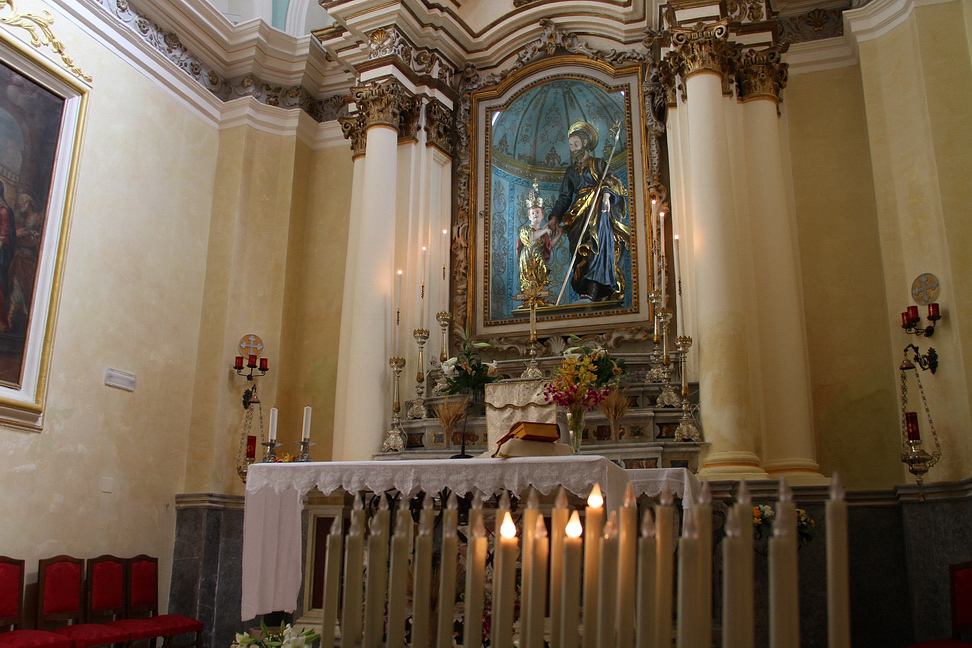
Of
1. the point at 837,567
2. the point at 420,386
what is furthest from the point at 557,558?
the point at 420,386

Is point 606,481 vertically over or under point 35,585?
over

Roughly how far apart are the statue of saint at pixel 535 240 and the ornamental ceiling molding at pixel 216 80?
2754mm

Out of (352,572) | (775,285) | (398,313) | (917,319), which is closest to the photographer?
(352,572)

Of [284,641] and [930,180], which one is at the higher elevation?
[930,180]

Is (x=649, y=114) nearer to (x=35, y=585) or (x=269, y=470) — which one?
(x=269, y=470)

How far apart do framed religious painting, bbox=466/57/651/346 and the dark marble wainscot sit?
3123 mm

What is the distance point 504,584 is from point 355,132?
7.47m

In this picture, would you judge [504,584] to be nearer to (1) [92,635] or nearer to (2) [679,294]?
(1) [92,635]

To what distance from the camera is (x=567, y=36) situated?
8.96m

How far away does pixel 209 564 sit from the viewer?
7.86m

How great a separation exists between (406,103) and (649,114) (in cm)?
255

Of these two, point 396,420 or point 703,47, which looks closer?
point 703,47

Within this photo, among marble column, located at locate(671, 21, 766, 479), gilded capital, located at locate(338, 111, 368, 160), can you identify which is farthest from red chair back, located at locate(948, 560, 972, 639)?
gilded capital, located at locate(338, 111, 368, 160)

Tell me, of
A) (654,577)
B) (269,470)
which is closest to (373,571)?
(654,577)
